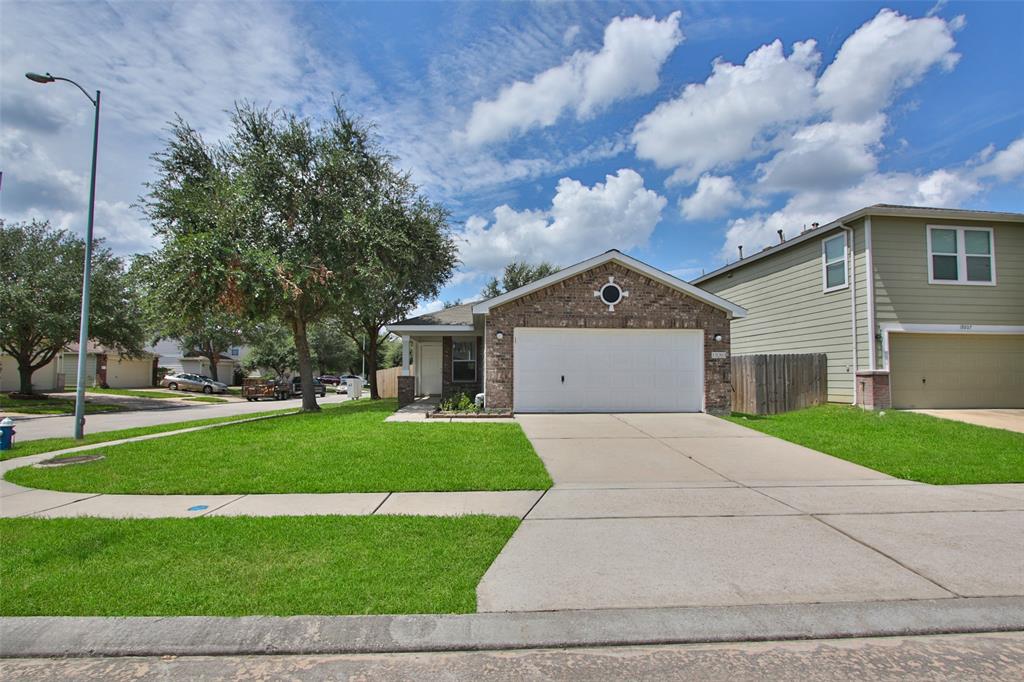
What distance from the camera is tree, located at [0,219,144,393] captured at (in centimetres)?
2155

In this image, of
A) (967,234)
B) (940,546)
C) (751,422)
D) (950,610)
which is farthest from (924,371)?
(950,610)

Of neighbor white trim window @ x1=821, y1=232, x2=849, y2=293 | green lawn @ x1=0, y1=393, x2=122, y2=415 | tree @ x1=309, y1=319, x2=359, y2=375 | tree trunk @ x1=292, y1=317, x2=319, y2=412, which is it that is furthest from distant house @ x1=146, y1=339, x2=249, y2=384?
neighbor white trim window @ x1=821, y1=232, x2=849, y2=293

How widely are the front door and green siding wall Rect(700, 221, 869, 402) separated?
1131cm

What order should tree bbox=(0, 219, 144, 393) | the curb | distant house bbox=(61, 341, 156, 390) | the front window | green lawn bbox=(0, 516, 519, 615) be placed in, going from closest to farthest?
the curb
green lawn bbox=(0, 516, 519, 615)
the front window
tree bbox=(0, 219, 144, 393)
distant house bbox=(61, 341, 156, 390)

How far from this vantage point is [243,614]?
11.9 feet

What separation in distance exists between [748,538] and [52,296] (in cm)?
2689

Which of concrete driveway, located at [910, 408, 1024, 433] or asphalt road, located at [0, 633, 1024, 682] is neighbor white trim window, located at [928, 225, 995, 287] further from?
asphalt road, located at [0, 633, 1024, 682]

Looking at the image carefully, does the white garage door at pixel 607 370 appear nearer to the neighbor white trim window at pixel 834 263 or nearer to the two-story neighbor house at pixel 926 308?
the two-story neighbor house at pixel 926 308

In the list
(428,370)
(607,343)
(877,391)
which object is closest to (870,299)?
(877,391)

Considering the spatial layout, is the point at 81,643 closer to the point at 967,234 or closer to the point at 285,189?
the point at 285,189

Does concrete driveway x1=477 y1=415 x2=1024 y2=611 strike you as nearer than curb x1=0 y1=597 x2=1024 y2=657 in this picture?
No

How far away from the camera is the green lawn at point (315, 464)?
23.2ft

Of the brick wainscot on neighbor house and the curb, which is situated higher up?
the brick wainscot on neighbor house

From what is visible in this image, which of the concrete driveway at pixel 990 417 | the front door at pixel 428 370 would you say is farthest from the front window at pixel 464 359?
the concrete driveway at pixel 990 417
